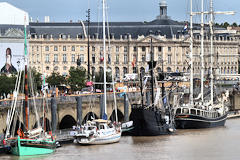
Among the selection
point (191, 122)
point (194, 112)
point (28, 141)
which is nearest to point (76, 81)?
point (194, 112)

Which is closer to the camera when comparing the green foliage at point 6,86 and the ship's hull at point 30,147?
the ship's hull at point 30,147

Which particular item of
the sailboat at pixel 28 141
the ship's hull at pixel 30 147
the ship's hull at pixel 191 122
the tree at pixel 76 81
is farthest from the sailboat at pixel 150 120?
the tree at pixel 76 81

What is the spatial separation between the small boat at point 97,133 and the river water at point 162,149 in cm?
65

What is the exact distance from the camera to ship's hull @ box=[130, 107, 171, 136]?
97688mm

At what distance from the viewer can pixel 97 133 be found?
87562 mm

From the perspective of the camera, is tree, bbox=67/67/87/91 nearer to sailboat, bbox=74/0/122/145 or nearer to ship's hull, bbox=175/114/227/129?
ship's hull, bbox=175/114/227/129

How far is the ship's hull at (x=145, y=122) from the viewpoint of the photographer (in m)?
97.7

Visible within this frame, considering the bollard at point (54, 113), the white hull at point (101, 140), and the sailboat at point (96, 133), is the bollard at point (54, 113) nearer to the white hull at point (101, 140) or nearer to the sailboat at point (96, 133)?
the sailboat at point (96, 133)

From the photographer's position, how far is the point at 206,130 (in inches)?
4306

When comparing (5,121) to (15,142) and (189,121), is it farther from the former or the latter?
(189,121)

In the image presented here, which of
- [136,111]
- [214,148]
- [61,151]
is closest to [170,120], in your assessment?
[136,111]

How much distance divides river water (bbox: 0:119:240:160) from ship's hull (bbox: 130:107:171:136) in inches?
46.5

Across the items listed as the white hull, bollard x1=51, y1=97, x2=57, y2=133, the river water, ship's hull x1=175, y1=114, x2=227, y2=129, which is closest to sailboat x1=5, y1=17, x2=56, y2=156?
the river water

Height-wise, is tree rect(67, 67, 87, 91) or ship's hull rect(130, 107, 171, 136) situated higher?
tree rect(67, 67, 87, 91)
